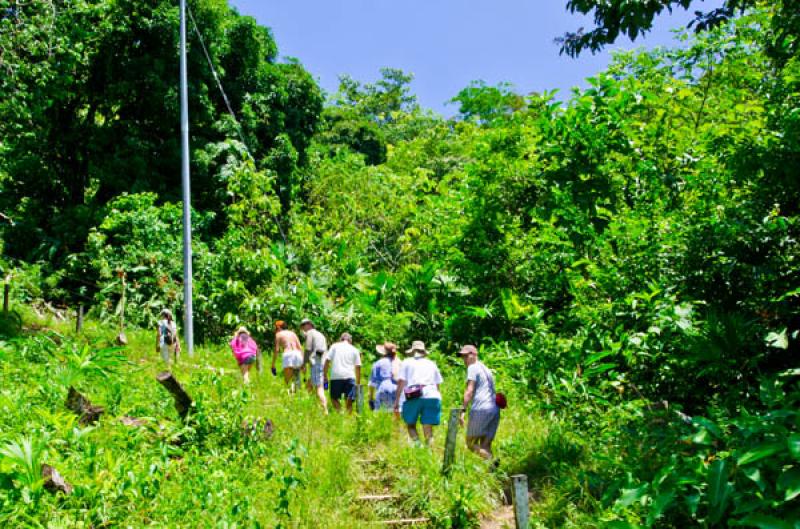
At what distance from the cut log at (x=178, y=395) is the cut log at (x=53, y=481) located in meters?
1.94

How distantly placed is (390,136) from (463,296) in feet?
81.1

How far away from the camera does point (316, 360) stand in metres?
11.0

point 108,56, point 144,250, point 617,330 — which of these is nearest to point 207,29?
point 108,56

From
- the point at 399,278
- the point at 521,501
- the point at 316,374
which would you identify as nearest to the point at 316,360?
the point at 316,374

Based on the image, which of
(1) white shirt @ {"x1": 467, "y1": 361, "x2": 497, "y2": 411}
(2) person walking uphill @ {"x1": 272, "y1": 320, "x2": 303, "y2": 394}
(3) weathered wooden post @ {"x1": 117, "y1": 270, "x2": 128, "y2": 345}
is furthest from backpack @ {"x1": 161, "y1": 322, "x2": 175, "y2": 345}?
(1) white shirt @ {"x1": 467, "y1": 361, "x2": 497, "y2": 411}

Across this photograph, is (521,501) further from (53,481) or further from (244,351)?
(244,351)

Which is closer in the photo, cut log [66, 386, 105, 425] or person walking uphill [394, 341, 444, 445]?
cut log [66, 386, 105, 425]

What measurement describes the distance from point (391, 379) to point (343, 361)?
32.5 inches

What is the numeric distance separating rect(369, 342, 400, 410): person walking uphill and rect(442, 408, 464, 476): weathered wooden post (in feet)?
10.1

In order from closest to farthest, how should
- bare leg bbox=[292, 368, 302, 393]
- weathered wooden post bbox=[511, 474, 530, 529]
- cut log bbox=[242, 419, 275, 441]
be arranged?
weathered wooden post bbox=[511, 474, 530, 529] < cut log bbox=[242, 419, 275, 441] < bare leg bbox=[292, 368, 302, 393]

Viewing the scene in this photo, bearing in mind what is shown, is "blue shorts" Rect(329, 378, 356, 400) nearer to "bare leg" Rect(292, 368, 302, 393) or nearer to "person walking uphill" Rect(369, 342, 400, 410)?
"person walking uphill" Rect(369, 342, 400, 410)

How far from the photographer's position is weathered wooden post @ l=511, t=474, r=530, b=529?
18.9 ft

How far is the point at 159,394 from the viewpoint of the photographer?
921 cm

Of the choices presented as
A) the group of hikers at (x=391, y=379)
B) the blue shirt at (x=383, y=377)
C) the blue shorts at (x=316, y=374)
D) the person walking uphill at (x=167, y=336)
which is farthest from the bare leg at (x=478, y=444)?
the person walking uphill at (x=167, y=336)
